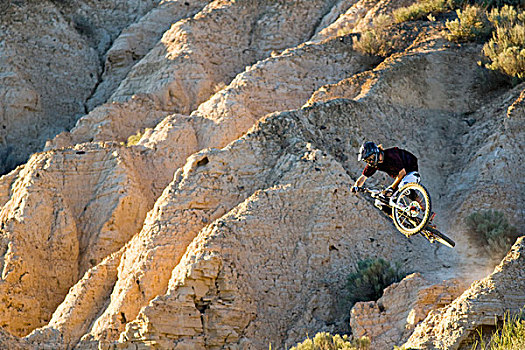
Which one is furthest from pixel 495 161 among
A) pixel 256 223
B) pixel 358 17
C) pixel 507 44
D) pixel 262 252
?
pixel 358 17

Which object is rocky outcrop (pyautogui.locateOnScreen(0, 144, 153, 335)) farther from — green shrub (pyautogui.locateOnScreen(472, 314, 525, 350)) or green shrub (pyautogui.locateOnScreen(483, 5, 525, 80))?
green shrub (pyautogui.locateOnScreen(472, 314, 525, 350))

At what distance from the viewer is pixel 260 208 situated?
2081 centimetres

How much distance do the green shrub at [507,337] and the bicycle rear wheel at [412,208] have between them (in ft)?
Answer: 6.80

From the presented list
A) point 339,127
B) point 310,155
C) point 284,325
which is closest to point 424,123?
point 339,127

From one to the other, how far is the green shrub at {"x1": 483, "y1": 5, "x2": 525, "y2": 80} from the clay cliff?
516 millimetres

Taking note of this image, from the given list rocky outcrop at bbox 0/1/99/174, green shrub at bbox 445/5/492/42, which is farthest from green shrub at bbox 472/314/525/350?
rocky outcrop at bbox 0/1/99/174

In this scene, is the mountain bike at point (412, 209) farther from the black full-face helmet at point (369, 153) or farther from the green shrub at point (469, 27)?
the green shrub at point (469, 27)

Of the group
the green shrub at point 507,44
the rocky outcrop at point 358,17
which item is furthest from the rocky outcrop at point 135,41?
the green shrub at point 507,44

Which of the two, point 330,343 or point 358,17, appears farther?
point 358,17

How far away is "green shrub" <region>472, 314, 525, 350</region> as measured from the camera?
50.5ft

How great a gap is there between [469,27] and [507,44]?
1589 millimetres

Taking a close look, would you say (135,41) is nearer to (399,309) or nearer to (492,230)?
(492,230)

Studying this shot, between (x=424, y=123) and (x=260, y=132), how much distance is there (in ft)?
15.2

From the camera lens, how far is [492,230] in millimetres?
20297
